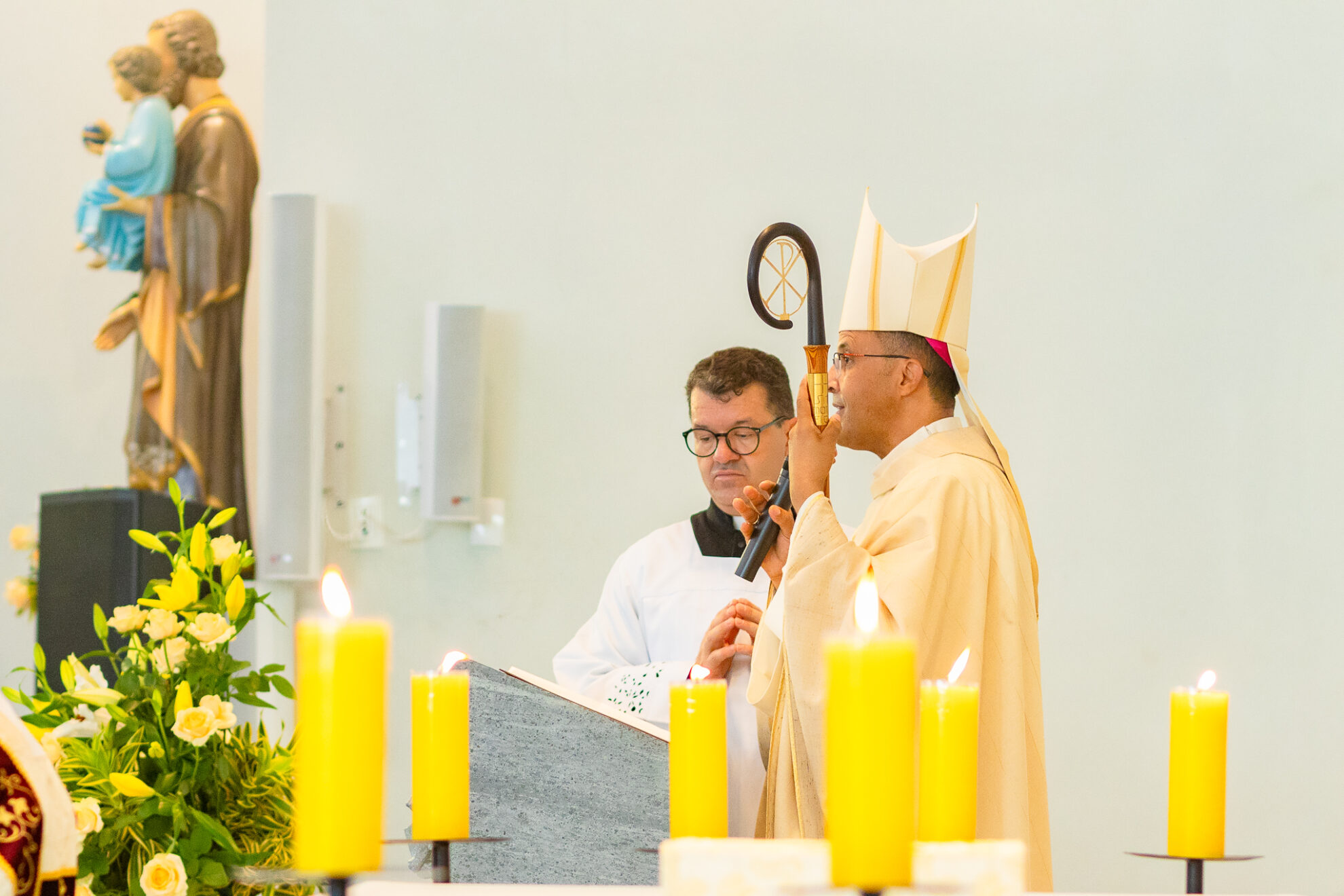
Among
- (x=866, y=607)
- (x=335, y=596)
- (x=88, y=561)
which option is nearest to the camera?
(x=866, y=607)

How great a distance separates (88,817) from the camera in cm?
187

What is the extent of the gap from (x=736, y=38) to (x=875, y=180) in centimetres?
79

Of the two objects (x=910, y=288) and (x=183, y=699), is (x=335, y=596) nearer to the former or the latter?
(x=183, y=699)

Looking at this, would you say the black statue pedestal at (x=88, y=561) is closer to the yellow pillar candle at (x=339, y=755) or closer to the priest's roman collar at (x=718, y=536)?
the priest's roman collar at (x=718, y=536)

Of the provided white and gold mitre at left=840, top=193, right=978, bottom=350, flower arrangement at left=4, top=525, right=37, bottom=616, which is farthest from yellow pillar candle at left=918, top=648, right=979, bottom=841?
flower arrangement at left=4, top=525, right=37, bottom=616

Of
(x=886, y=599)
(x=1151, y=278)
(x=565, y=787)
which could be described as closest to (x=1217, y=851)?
(x=886, y=599)

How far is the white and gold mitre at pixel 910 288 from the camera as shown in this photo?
256cm

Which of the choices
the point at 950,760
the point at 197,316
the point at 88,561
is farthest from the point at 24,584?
the point at 950,760

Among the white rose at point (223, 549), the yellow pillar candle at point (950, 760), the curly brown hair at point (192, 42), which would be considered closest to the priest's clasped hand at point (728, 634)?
the white rose at point (223, 549)

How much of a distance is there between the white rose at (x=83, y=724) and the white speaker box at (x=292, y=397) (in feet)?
10.1

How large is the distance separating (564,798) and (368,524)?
122 inches

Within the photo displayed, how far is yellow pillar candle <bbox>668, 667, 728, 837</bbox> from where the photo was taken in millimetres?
1343

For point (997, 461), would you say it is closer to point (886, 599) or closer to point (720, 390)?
point (886, 599)

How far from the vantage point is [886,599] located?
7.34ft
